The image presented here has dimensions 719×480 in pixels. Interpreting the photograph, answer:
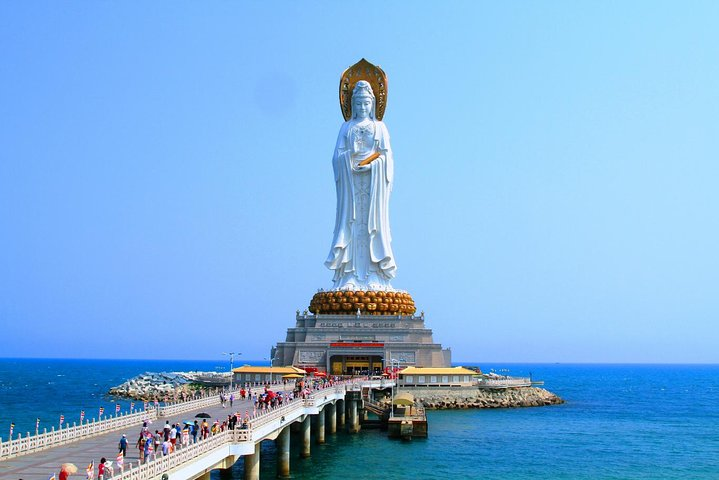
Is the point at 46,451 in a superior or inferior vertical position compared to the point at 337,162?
inferior

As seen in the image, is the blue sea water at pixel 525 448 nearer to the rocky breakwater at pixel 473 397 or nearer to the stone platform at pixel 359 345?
the rocky breakwater at pixel 473 397

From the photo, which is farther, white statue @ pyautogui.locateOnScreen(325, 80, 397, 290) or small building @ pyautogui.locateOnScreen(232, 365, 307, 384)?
white statue @ pyautogui.locateOnScreen(325, 80, 397, 290)

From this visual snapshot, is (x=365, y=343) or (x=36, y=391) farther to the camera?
(x=36, y=391)

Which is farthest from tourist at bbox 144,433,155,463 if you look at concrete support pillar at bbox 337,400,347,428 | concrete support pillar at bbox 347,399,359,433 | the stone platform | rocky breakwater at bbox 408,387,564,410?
the stone platform

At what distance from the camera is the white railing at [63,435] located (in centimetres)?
1753

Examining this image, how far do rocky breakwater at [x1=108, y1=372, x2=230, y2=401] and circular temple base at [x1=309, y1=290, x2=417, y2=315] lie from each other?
24.4 feet

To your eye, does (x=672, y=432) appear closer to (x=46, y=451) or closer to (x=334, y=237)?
(x=334, y=237)

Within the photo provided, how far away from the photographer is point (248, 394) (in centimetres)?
3594

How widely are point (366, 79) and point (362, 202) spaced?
28.0 ft

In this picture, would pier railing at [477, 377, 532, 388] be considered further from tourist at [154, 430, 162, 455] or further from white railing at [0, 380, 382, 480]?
tourist at [154, 430, 162, 455]

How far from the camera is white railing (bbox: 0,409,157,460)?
17531mm

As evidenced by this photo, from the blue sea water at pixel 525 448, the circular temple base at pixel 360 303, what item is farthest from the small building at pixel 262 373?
the blue sea water at pixel 525 448

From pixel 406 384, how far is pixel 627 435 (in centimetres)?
1181

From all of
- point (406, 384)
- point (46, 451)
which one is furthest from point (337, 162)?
point (46, 451)
